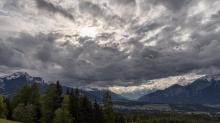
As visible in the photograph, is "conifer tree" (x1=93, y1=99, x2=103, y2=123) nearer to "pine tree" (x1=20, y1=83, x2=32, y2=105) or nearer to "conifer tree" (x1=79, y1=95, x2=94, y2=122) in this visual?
"conifer tree" (x1=79, y1=95, x2=94, y2=122)

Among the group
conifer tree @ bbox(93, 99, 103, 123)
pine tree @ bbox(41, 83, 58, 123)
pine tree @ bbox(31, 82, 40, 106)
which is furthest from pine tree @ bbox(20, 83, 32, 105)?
conifer tree @ bbox(93, 99, 103, 123)

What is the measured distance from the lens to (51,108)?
5984 cm

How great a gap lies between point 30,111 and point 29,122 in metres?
4.80

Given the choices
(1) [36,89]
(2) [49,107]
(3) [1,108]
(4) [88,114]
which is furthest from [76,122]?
(3) [1,108]

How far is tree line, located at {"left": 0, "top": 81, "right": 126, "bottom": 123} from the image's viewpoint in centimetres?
5665

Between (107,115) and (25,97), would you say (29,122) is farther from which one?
(107,115)

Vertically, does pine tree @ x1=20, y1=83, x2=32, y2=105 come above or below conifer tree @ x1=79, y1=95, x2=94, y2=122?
above

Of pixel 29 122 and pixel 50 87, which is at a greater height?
pixel 50 87

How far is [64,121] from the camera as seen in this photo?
5706 centimetres

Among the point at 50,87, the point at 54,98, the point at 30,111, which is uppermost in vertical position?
the point at 50,87

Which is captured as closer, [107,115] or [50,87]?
[50,87]

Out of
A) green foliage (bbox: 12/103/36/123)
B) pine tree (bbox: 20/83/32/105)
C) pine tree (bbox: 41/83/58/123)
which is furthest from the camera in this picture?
pine tree (bbox: 20/83/32/105)

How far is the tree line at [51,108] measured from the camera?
186ft

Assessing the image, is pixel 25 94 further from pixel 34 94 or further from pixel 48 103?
pixel 48 103
